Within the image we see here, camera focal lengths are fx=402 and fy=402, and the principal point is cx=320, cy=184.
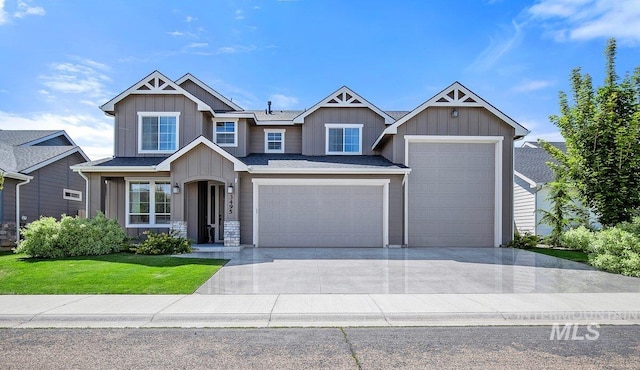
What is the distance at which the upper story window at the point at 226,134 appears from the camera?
18.2 m

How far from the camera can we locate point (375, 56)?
17953 millimetres

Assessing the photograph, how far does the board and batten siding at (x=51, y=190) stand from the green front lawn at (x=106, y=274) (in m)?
6.67

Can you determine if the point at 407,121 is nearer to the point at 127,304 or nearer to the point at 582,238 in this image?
the point at 582,238

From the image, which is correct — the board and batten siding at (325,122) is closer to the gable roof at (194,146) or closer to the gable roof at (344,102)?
the gable roof at (344,102)

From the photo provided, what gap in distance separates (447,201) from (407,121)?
3.60 metres

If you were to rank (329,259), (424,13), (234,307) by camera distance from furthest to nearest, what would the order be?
1. (424,13)
2. (329,259)
3. (234,307)

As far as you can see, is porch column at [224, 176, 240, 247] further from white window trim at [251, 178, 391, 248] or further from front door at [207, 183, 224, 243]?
front door at [207, 183, 224, 243]

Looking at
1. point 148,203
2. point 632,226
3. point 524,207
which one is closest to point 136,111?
point 148,203

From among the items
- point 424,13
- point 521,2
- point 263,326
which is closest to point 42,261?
point 263,326

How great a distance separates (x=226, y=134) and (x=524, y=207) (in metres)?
15.6

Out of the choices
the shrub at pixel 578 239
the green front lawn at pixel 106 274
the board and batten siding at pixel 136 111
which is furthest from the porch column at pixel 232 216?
the shrub at pixel 578 239

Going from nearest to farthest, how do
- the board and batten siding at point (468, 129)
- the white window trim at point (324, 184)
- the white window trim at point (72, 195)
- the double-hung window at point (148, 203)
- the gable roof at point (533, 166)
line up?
the white window trim at point (324, 184)
the board and batten siding at point (468, 129)
the double-hung window at point (148, 203)
the gable roof at point (533, 166)
the white window trim at point (72, 195)

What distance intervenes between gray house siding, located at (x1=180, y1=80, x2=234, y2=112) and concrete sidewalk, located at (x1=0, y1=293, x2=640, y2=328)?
13150mm

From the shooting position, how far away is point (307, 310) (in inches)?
256
